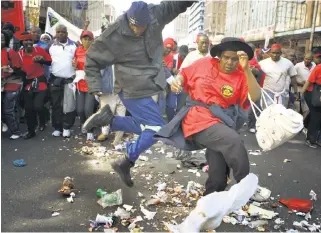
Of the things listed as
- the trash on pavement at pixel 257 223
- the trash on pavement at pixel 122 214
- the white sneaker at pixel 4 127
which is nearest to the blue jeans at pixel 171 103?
the white sneaker at pixel 4 127

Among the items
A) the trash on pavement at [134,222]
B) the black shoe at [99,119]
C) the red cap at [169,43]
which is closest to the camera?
the trash on pavement at [134,222]

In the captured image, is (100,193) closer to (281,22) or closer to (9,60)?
(9,60)

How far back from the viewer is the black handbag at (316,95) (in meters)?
6.97

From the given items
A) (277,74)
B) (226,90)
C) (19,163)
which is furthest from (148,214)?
(277,74)

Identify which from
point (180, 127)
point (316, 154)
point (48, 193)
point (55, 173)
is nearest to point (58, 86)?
point (55, 173)

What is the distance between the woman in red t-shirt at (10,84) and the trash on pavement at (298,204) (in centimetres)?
481

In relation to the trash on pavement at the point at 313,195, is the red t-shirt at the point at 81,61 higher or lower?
higher

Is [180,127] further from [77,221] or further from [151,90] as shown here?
[77,221]

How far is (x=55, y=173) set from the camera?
16.4 feet

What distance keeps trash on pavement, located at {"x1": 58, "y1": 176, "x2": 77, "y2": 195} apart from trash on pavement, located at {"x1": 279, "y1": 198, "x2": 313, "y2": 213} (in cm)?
235

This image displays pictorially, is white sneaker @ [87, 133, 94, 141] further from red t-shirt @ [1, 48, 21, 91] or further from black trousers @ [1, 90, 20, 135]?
red t-shirt @ [1, 48, 21, 91]

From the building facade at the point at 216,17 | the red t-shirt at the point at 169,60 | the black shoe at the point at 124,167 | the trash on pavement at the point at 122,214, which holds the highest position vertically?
the building facade at the point at 216,17

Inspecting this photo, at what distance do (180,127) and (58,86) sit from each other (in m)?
3.86

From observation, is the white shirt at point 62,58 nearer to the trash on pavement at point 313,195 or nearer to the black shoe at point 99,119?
the black shoe at point 99,119
